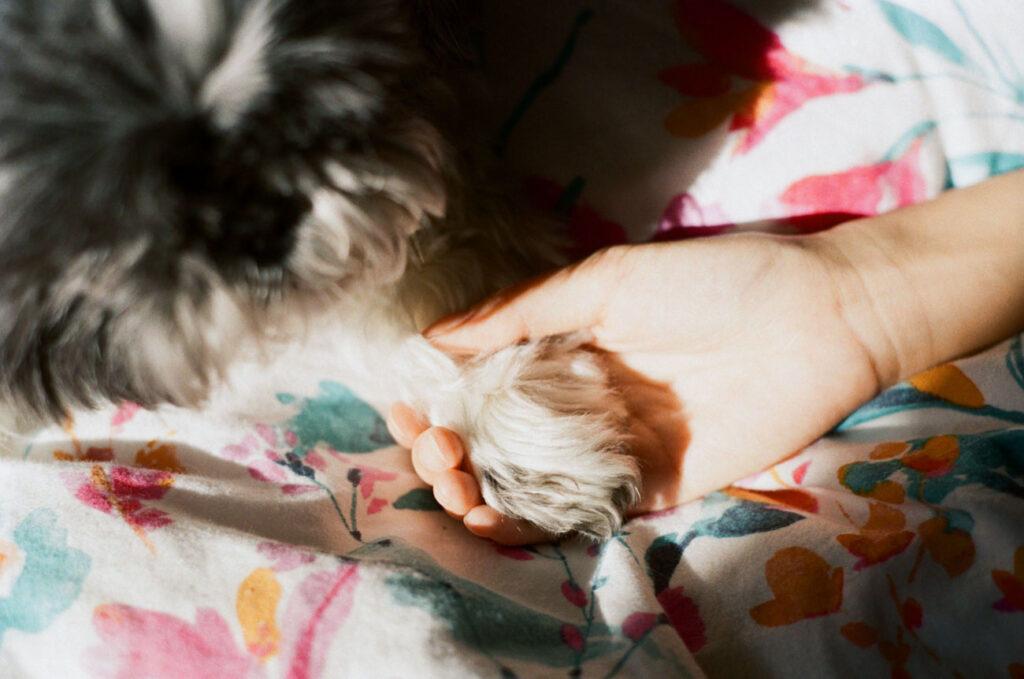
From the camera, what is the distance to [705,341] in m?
0.88

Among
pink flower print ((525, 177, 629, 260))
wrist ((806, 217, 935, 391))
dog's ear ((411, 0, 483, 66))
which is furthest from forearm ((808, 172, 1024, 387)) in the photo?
dog's ear ((411, 0, 483, 66))

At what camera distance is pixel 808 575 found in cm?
72

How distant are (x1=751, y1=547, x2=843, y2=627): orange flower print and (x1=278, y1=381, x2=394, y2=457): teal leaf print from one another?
0.52 metres

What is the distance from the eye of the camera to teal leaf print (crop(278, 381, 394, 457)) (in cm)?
96

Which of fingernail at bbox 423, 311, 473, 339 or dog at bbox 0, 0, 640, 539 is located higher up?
dog at bbox 0, 0, 640, 539

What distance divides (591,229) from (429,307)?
0.95ft

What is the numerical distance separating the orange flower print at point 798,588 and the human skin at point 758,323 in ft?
0.50

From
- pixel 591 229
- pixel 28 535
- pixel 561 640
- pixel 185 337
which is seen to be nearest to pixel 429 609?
pixel 561 640

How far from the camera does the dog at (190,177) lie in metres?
0.53

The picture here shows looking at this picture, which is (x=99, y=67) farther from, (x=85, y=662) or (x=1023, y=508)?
(x=1023, y=508)

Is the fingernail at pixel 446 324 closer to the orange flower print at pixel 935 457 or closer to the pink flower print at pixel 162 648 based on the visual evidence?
the pink flower print at pixel 162 648

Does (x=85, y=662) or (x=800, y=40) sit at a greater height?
(x=800, y=40)

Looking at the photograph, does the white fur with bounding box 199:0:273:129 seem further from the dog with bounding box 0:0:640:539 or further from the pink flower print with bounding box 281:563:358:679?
the pink flower print with bounding box 281:563:358:679

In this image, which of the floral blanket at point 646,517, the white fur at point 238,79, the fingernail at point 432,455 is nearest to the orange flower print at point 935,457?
the floral blanket at point 646,517
